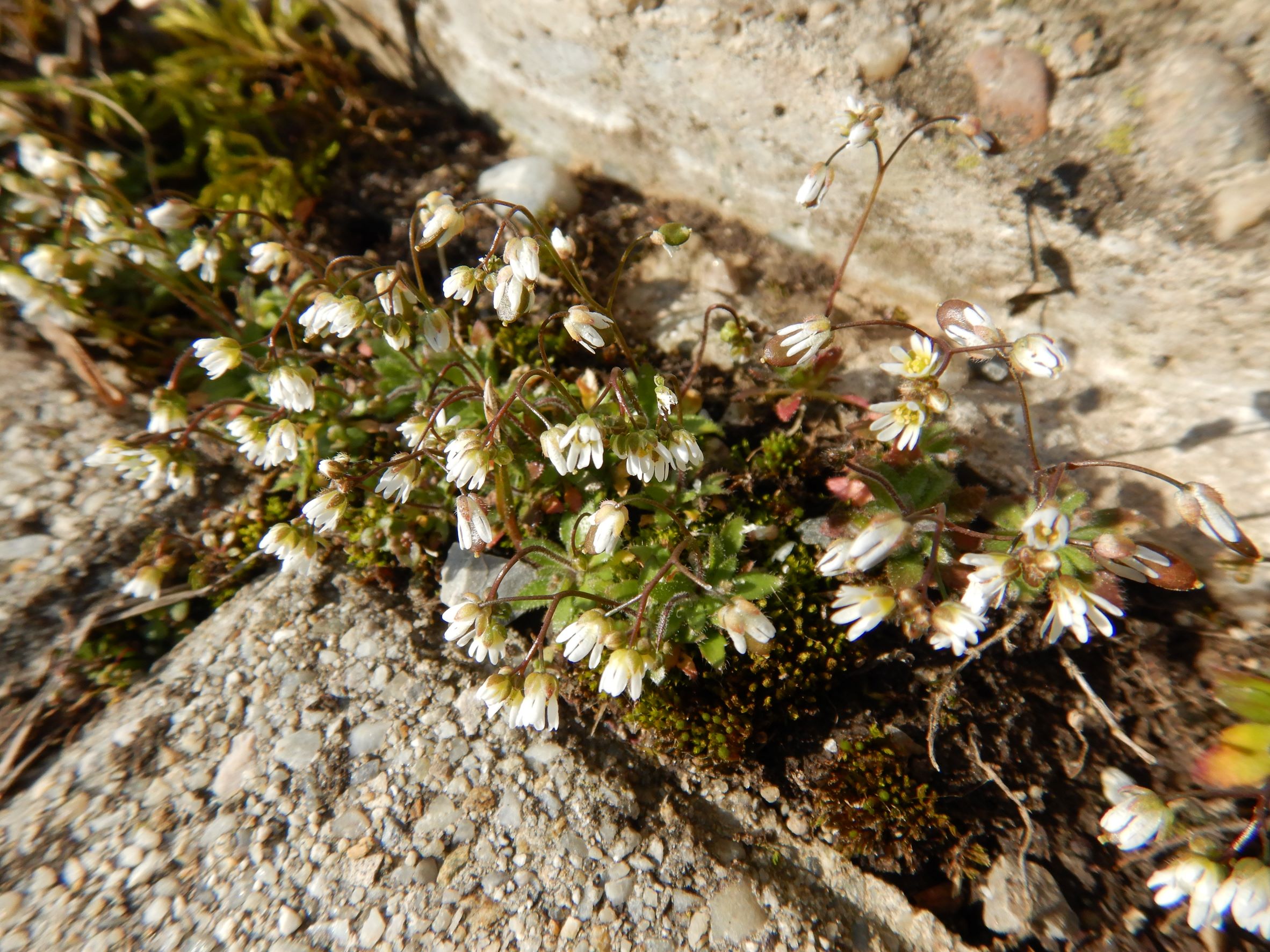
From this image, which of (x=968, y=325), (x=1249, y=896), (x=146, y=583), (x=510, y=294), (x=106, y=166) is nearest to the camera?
(x=1249, y=896)

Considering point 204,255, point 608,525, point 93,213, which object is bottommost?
point 608,525

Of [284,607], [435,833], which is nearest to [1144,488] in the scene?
[435,833]

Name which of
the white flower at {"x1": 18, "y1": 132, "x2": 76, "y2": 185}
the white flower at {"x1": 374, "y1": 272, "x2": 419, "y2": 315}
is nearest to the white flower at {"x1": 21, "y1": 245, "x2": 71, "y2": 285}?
the white flower at {"x1": 18, "y1": 132, "x2": 76, "y2": 185}

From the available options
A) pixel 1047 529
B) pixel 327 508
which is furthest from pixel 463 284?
pixel 1047 529

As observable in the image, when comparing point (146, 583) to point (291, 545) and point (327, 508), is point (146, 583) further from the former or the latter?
point (327, 508)

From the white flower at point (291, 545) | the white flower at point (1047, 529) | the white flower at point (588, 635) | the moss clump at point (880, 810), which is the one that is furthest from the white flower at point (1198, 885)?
the white flower at point (291, 545)

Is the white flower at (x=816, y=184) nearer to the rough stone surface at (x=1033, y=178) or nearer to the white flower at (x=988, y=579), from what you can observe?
the rough stone surface at (x=1033, y=178)

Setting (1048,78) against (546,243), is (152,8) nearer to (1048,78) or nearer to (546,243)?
(546,243)
